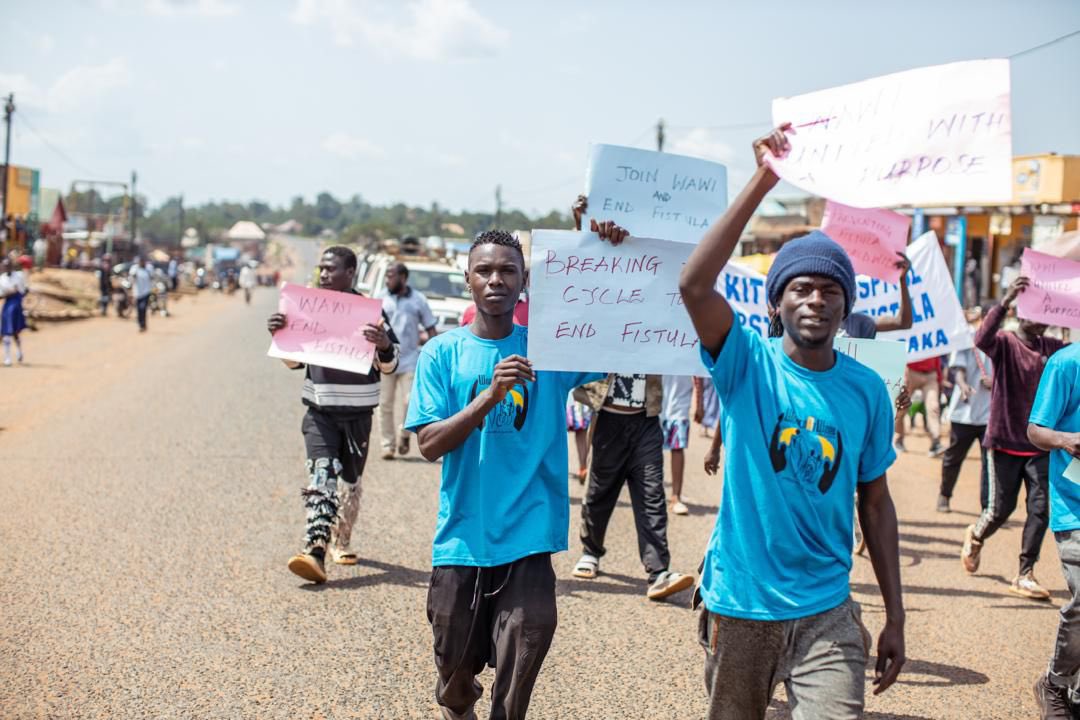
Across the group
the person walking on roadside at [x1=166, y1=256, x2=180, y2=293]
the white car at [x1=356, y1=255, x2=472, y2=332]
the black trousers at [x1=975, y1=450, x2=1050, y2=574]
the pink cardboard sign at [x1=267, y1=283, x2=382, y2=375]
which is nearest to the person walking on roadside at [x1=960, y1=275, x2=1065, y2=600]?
the black trousers at [x1=975, y1=450, x2=1050, y2=574]

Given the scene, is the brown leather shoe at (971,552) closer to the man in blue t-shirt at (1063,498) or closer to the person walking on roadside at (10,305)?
the man in blue t-shirt at (1063,498)

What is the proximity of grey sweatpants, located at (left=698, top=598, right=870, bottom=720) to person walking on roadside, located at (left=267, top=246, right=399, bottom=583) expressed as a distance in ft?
11.8

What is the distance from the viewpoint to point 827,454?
3139mm

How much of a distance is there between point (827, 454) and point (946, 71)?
4.17 feet

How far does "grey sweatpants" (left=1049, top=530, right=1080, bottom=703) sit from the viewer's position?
4539mm

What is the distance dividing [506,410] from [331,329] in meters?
2.78

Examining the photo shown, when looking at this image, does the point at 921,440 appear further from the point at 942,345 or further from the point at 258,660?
the point at 258,660

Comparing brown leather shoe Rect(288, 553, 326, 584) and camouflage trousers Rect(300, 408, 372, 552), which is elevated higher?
camouflage trousers Rect(300, 408, 372, 552)

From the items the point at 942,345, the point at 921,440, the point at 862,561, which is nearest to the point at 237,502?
the point at 862,561

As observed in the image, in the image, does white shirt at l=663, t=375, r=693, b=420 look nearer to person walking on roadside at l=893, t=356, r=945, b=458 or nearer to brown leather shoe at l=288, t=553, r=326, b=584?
person walking on roadside at l=893, t=356, r=945, b=458

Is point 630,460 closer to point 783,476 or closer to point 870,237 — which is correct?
point 870,237

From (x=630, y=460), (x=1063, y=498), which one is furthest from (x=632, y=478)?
(x=1063, y=498)

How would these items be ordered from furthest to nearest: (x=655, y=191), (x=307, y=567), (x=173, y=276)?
1. (x=173, y=276)
2. (x=307, y=567)
3. (x=655, y=191)

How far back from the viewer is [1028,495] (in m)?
7.05
